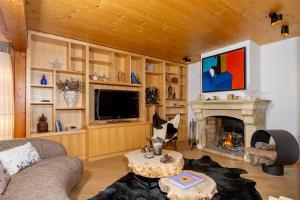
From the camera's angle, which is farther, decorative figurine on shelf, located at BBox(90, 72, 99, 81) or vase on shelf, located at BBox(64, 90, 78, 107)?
decorative figurine on shelf, located at BBox(90, 72, 99, 81)

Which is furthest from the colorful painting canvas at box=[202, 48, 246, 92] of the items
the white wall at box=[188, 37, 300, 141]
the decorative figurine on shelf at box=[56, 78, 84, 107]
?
the decorative figurine on shelf at box=[56, 78, 84, 107]

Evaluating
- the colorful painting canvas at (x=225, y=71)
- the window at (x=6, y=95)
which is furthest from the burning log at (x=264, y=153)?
the window at (x=6, y=95)

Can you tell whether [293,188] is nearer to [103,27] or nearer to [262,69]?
[262,69]

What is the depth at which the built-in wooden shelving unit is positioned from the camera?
338 cm

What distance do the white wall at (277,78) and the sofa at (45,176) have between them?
11.3 feet

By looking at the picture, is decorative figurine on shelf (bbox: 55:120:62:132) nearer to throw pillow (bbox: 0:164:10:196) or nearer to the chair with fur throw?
throw pillow (bbox: 0:164:10:196)

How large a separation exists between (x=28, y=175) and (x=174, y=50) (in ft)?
12.0

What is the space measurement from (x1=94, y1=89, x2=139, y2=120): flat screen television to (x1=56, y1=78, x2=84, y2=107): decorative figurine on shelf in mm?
419

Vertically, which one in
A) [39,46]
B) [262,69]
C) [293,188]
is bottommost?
[293,188]

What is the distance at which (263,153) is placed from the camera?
3.00 meters

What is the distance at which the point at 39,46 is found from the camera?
11.5ft

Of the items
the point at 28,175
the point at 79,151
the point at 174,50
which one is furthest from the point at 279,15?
the point at 79,151

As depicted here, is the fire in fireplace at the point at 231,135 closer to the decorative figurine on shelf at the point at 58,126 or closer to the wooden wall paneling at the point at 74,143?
the wooden wall paneling at the point at 74,143

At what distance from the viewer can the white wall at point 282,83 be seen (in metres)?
3.50
